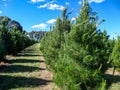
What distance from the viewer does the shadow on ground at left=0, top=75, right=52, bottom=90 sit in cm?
1771

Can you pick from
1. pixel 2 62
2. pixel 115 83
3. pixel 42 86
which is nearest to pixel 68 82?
pixel 42 86

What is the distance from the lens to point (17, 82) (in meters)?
18.8

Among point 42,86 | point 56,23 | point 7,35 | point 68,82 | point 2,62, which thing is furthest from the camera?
point 7,35

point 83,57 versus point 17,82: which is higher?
point 83,57

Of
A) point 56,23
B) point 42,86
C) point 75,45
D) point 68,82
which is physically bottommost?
point 42,86

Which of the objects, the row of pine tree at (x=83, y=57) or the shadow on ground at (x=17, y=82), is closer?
the row of pine tree at (x=83, y=57)

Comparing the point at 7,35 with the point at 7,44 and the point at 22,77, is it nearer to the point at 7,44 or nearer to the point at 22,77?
the point at 7,44

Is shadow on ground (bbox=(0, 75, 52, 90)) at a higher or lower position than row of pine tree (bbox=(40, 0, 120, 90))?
lower

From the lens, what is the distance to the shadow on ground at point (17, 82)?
1771cm

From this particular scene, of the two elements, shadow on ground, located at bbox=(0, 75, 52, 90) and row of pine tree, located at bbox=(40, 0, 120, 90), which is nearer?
row of pine tree, located at bbox=(40, 0, 120, 90)

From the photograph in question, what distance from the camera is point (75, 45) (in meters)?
10.5

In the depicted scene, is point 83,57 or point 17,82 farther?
point 17,82

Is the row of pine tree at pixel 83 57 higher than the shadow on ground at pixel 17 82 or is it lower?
higher

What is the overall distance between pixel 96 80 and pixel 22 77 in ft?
38.0
